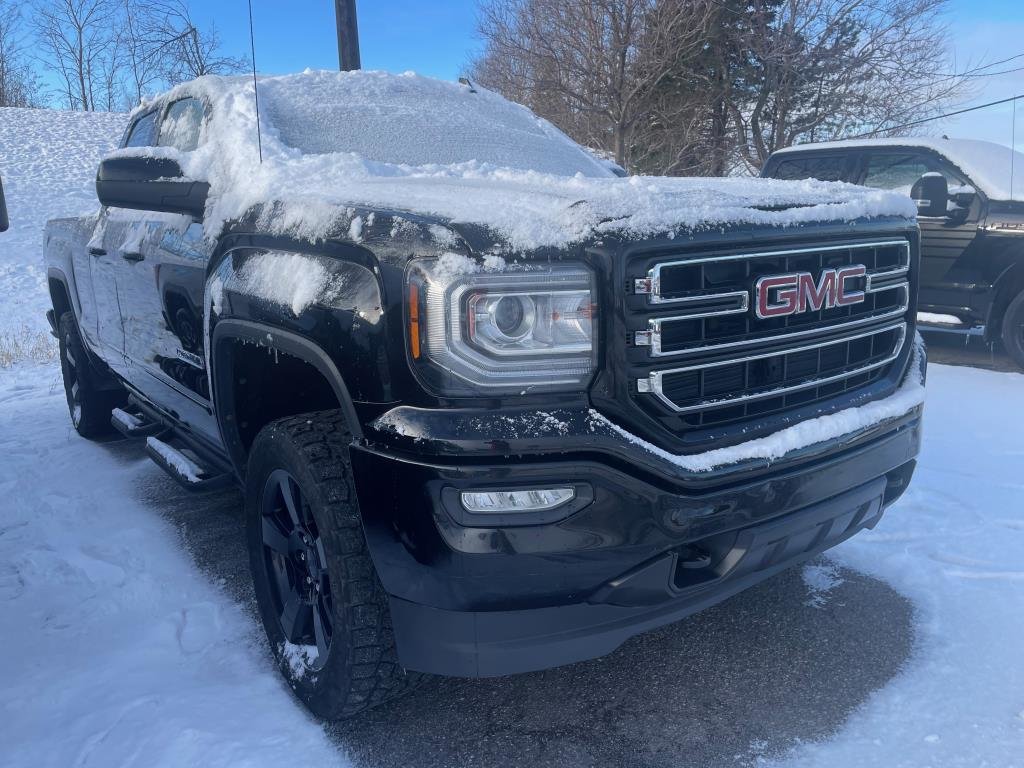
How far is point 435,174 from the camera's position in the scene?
285 centimetres

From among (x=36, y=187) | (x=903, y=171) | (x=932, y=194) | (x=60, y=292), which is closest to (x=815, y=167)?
(x=903, y=171)

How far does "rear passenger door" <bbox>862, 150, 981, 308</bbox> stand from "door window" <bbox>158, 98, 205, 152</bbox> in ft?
18.1

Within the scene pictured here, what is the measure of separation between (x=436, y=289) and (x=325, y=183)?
0.97 m

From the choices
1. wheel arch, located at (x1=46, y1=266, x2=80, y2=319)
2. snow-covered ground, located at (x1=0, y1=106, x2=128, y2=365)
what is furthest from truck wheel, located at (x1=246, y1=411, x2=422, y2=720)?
snow-covered ground, located at (x1=0, y1=106, x2=128, y2=365)

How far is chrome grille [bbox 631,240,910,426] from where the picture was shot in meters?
1.88

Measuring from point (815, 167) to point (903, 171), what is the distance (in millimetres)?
789

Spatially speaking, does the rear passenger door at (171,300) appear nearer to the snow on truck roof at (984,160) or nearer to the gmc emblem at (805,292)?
the gmc emblem at (805,292)

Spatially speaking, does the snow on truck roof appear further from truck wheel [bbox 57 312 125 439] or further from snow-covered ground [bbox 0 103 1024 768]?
truck wheel [bbox 57 312 125 439]

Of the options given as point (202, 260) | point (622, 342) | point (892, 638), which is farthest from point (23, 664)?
point (892, 638)

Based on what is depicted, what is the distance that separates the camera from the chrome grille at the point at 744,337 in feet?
6.16

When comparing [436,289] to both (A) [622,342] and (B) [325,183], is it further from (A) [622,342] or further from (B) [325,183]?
(B) [325,183]

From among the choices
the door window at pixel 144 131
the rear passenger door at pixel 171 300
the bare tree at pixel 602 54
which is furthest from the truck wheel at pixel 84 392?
the bare tree at pixel 602 54

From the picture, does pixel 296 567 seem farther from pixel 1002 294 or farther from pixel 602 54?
pixel 602 54

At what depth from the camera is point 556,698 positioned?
2451mm
